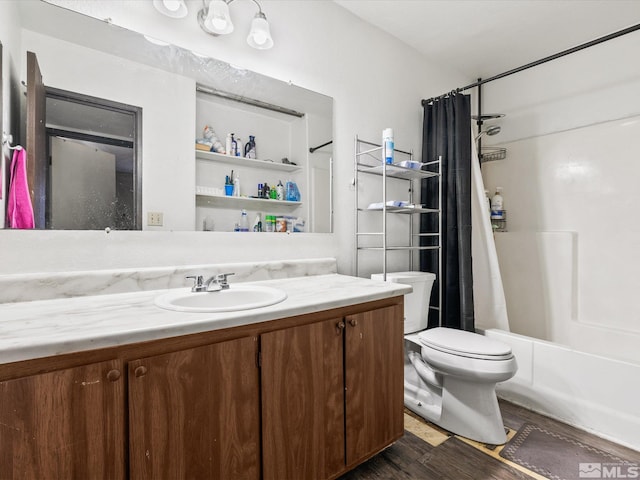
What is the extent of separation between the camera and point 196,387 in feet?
2.74

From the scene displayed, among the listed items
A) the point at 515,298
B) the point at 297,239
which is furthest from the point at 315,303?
the point at 515,298

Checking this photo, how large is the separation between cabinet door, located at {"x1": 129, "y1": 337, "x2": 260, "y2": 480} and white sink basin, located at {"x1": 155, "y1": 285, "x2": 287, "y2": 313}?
0.70ft

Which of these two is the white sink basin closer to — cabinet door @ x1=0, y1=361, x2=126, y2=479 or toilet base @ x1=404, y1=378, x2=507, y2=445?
cabinet door @ x1=0, y1=361, x2=126, y2=479

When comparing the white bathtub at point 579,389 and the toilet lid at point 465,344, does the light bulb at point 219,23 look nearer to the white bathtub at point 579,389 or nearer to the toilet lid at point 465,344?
the toilet lid at point 465,344

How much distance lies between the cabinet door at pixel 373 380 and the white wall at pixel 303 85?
2.00 ft

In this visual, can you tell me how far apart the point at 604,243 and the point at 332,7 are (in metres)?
2.37

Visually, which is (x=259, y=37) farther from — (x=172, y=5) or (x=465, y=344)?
(x=465, y=344)

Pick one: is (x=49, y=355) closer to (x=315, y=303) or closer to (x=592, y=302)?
(x=315, y=303)

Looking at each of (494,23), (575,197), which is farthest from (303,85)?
(575,197)

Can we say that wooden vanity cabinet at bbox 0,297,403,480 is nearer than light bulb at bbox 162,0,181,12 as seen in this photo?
Yes

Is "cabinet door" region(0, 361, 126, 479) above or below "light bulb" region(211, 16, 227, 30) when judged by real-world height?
below

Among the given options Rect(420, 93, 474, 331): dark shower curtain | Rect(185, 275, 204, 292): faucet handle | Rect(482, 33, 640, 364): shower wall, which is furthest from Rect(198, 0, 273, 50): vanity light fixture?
Rect(482, 33, 640, 364): shower wall

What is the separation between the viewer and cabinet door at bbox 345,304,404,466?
117 cm

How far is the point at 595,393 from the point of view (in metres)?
1.57
